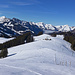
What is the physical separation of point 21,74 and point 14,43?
103 m

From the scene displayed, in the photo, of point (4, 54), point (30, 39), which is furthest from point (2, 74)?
point (30, 39)

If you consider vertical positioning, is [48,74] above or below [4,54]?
above

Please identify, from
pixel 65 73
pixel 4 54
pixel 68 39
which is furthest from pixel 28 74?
pixel 68 39

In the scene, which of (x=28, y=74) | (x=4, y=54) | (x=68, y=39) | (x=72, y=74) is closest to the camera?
(x=28, y=74)

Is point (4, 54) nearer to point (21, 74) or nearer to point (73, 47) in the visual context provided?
point (21, 74)

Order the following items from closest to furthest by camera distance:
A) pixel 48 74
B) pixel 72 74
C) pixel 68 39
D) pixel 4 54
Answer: pixel 48 74, pixel 72 74, pixel 4 54, pixel 68 39

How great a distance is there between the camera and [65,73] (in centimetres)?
1118

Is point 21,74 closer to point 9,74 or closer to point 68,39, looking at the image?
point 9,74

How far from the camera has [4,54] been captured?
48.8 metres

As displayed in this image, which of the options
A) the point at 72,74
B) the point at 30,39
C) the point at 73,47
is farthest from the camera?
the point at 30,39

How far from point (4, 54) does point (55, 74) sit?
4134 cm

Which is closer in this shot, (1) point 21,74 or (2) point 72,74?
(1) point 21,74

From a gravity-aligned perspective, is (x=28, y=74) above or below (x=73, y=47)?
above

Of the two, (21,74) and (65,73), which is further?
(65,73)
